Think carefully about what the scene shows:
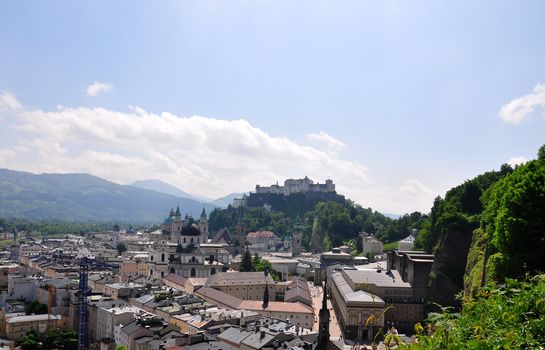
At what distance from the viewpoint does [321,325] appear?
72.8 ft

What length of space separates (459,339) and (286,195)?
16275 centimetres

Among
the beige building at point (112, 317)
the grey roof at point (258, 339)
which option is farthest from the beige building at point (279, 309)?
the grey roof at point (258, 339)

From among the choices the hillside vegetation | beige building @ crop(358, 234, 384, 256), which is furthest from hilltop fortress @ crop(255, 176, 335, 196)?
beige building @ crop(358, 234, 384, 256)

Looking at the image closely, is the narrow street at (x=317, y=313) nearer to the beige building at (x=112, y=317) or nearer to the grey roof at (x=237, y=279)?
the grey roof at (x=237, y=279)

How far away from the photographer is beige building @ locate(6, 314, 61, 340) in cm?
5109

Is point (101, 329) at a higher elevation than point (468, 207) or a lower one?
lower

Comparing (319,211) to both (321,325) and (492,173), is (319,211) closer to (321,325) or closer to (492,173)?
(492,173)

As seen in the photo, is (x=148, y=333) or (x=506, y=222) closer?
(x=506, y=222)

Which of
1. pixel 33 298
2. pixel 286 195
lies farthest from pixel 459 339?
pixel 286 195

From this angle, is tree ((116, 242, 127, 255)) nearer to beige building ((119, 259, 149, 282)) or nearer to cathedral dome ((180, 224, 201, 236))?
beige building ((119, 259, 149, 282))

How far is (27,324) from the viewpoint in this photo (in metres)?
52.0

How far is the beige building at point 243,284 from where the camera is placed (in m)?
66.5

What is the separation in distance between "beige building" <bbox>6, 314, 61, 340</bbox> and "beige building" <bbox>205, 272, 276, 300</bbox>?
1938cm

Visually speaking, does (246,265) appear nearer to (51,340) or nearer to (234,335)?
(51,340)
